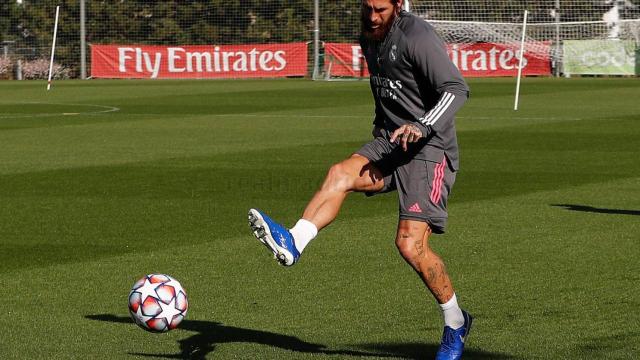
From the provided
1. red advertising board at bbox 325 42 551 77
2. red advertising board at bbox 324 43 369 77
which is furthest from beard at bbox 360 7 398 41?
red advertising board at bbox 324 43 369 77

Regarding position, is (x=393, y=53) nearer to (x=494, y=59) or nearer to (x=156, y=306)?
(x=156, y=306)

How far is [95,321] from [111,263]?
7.23 feet

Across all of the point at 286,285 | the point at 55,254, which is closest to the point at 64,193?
the point at 55,254

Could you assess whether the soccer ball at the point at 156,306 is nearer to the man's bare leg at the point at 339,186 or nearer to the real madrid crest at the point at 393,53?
the man's bare leg at the point at 339,186

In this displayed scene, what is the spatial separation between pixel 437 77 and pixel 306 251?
4.12 meters

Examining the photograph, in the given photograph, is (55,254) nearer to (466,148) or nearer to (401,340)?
(401,340)

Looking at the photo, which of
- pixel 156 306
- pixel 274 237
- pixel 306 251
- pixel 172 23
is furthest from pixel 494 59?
pixel 274 237

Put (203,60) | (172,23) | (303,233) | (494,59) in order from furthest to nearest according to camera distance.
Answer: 1. (172,23)
2. (203,60)
3. (494,59)
4. (303,233)

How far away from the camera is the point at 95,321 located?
8078 mm

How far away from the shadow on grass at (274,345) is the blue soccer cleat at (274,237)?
841 millimetres

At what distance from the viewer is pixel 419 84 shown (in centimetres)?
707

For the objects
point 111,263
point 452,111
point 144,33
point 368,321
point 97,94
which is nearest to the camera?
point 452,111

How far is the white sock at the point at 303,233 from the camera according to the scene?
6645 mm

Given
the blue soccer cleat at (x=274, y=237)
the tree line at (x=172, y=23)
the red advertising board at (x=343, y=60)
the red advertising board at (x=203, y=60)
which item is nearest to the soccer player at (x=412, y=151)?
the blue soccer cleat at (x=274, y=237)
